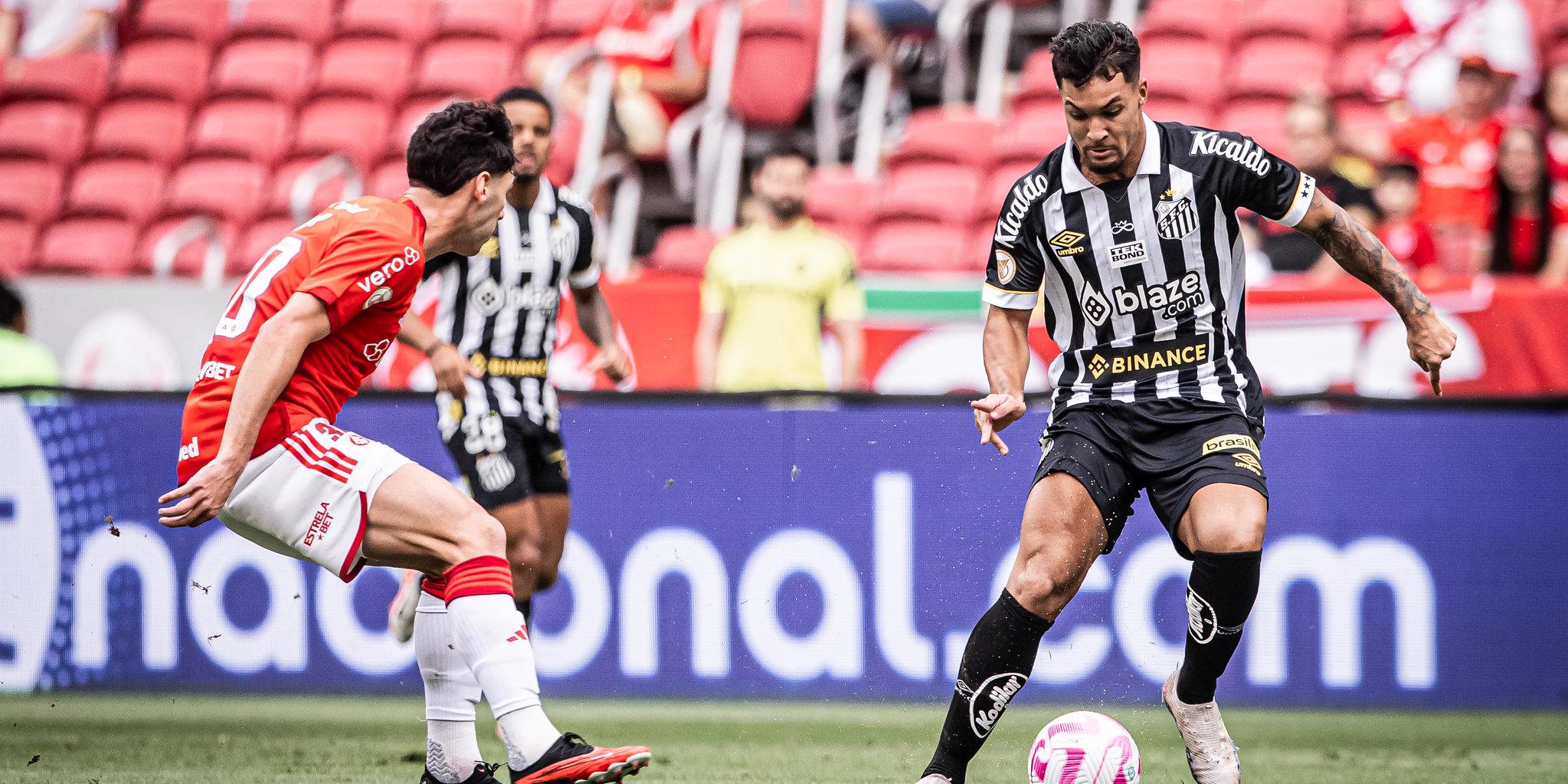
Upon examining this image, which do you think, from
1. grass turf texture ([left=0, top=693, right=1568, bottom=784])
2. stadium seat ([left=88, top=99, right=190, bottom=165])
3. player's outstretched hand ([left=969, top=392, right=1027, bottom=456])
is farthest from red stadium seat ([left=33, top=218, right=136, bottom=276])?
player's outstretched hand ([left=969, top=392, right=1027, bottom=456])

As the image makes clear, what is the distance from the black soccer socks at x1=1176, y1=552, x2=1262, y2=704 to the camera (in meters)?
4.19

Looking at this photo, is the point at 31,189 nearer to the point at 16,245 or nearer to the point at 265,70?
the point at 16,245

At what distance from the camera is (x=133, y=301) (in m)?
9.21

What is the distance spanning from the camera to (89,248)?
34.3 feet

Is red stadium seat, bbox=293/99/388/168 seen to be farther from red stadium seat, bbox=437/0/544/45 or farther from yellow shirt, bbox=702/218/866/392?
yellow shirt, bbox=702/218/866/392

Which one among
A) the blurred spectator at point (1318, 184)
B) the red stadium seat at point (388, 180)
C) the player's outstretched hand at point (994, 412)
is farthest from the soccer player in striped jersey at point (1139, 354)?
the red stadium seat at point (388, 180)

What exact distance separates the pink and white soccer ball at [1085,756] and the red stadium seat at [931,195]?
585 centimetres

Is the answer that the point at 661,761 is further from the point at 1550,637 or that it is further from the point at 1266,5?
the point at 1266,5

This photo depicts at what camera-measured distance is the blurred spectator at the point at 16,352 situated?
25.0ft

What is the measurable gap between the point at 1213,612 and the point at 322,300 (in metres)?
2.42

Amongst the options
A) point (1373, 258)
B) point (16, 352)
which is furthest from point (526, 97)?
point (16, 352)

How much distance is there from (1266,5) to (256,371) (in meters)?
8.38

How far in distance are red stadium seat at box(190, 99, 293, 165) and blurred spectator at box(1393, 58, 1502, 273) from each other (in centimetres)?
730

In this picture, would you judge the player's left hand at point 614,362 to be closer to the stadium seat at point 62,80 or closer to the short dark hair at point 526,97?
the short dark hair at point 526,97
